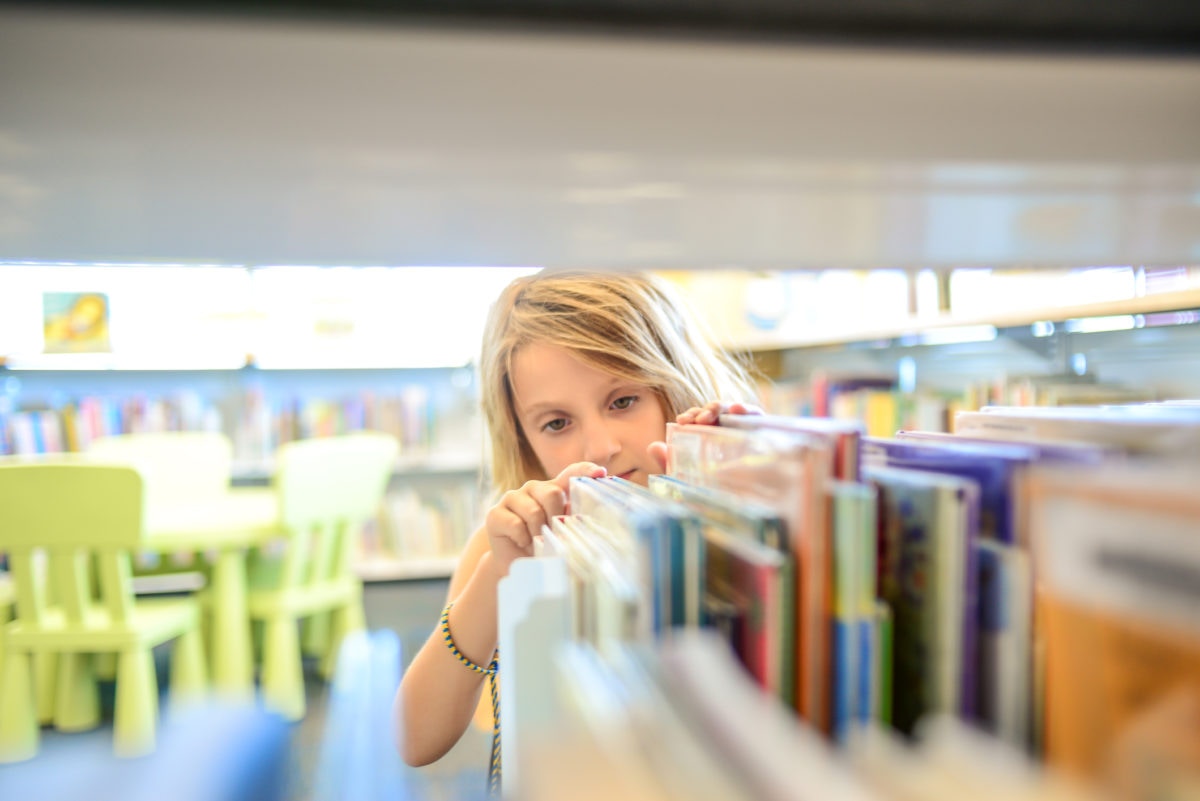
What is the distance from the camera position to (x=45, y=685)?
2.47 meters

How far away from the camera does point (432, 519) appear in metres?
3.97

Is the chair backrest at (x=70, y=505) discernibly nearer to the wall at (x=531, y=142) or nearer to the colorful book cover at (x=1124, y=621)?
the wall at (x=531, y=142)

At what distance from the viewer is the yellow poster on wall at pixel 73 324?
149 inches

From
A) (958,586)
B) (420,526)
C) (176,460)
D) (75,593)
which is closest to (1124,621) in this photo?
(958,586)

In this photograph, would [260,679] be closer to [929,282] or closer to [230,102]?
[230,102]

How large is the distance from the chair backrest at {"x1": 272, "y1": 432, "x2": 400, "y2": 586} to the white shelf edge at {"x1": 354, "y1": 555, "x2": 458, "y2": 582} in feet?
3.65

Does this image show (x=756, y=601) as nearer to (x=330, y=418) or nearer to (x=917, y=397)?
(x=917, y=397)

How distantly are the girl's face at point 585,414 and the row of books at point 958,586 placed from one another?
57cm

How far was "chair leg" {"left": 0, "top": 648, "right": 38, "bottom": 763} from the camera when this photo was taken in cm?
219

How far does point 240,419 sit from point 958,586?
4153 millimetres

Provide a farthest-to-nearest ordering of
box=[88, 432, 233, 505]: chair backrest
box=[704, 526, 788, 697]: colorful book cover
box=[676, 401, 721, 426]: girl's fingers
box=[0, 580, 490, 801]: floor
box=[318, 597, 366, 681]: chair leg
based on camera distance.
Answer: box=[88, 432, 233, 505]: chair backrest
box=[318, 597, 366, 681]: chair leg
box=[0, 580, 490, 801]: floor
box=[676, 401, 721, 426]: girl's fingers
box=[704, 526, 788, 697]: colorful book cover

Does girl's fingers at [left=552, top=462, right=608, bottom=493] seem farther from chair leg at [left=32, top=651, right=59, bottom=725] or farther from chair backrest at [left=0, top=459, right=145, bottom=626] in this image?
chair leg at [left=32, top=651, right=59, bottom=725]

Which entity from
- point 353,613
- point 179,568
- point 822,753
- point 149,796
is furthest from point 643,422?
point 179,568

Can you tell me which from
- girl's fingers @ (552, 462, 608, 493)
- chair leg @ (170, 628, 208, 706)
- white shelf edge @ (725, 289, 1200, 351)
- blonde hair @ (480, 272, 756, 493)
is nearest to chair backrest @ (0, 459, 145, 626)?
chair leg @ (170, 628, 208, 706)
